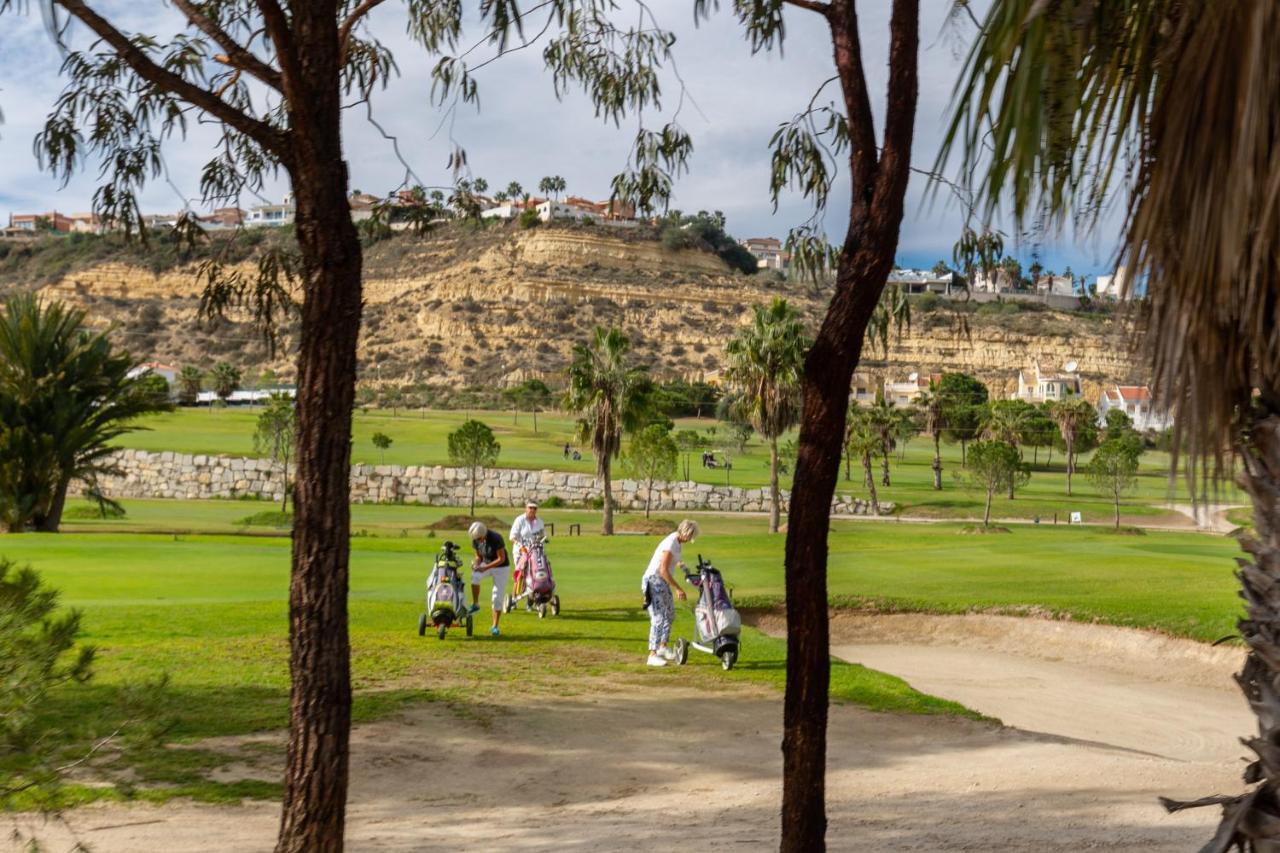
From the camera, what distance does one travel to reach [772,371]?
45.2 metres

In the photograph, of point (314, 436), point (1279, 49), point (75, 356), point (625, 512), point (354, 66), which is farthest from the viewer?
point (625, 512)

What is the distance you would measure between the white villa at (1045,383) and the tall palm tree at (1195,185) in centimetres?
11026

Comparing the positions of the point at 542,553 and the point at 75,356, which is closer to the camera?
the point at 542,553

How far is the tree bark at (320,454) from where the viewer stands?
581 cm

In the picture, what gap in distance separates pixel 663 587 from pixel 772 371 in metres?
31.5

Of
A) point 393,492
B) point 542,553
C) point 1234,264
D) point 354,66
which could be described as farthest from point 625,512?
point 1234,264

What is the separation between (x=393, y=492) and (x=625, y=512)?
494 inches

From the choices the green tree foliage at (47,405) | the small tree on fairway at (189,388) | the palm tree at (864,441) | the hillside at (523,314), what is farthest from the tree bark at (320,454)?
the hillside at (523,314)

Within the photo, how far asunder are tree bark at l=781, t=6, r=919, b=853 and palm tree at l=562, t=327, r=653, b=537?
Result: 40851 millimetres

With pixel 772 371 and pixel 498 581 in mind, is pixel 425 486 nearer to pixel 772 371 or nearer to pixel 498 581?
pixel 772 371

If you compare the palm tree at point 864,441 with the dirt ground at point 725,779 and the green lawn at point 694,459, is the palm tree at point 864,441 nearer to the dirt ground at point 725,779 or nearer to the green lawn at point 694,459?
the green lawn at point 694,459

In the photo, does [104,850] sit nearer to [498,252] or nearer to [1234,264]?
[1234,264]

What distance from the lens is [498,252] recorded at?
148m

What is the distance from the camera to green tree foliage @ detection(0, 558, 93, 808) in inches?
218
